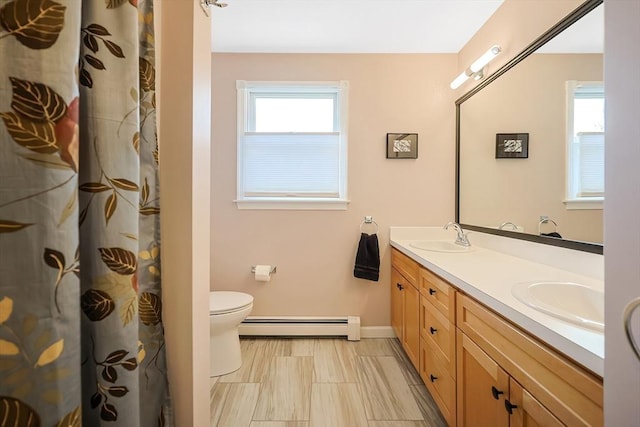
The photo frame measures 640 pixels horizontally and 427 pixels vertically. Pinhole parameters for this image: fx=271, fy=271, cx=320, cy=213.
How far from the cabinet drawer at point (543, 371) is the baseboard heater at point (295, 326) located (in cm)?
140

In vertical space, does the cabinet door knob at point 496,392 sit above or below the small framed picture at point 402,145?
below

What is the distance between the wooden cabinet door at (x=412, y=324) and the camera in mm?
1717

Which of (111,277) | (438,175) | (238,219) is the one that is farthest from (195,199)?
(438,175)

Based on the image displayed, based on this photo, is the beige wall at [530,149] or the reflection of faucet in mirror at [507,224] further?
the reflection of faucet in mirror at [507,224]

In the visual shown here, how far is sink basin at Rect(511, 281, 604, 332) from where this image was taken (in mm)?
961

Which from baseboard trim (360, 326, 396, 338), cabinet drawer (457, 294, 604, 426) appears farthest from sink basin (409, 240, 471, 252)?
cabinet drawer (457, 294, 604, 426)

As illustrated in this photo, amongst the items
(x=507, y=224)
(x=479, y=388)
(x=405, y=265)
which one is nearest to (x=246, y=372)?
(x=405, y=265)

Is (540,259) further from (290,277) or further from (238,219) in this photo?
(238,219)

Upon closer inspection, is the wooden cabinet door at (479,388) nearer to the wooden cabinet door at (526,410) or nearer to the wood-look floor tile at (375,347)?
the wooden cabinet door at (526,410)

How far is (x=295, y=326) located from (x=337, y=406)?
0.86m

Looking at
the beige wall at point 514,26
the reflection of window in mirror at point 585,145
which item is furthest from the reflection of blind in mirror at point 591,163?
the beige wall at point 514,26

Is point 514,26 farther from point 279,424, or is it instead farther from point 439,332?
point 279,424

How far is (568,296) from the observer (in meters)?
1.05

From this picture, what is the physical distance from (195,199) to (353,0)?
172 cm
